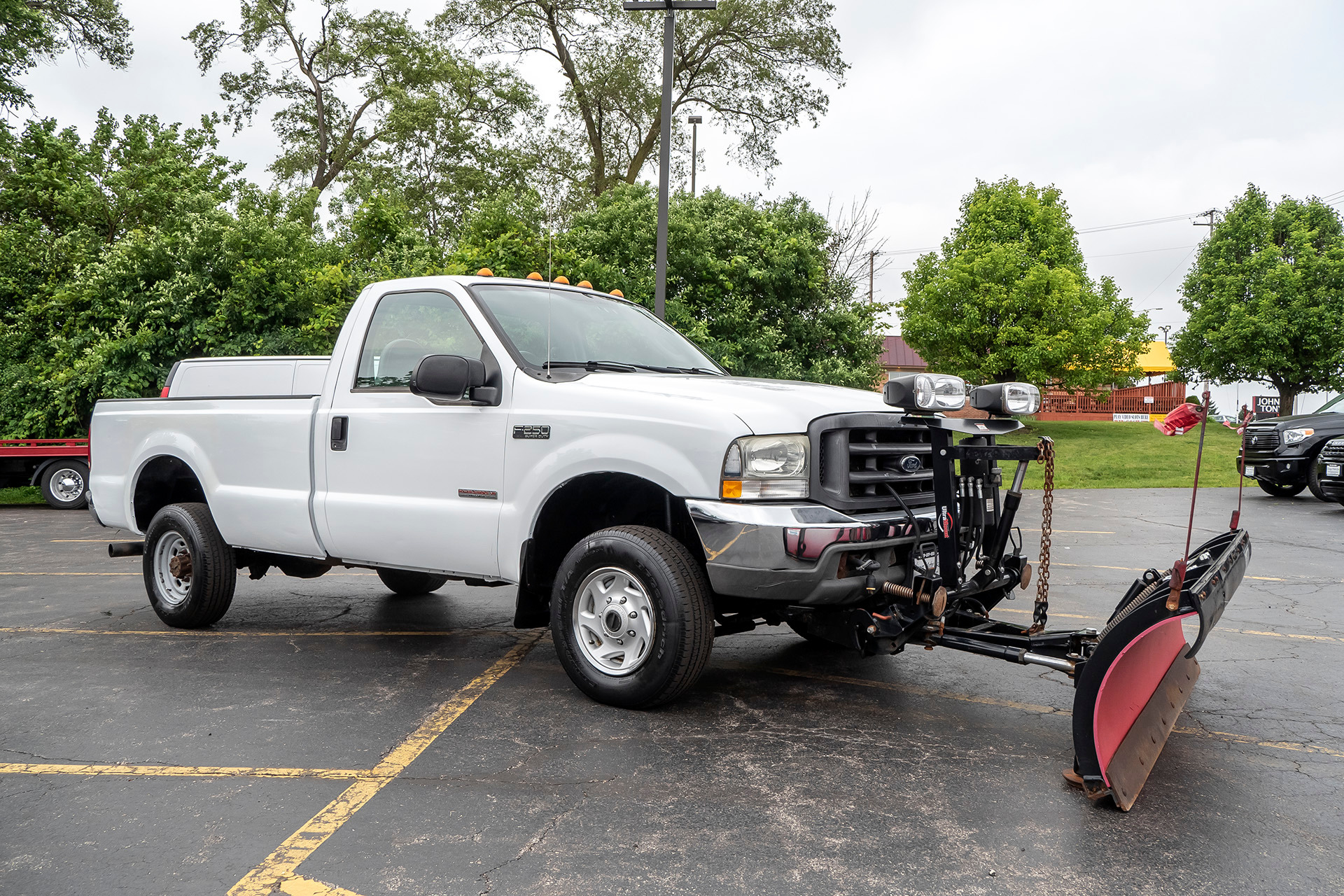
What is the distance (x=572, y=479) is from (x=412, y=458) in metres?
1.08

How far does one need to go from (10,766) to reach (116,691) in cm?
108

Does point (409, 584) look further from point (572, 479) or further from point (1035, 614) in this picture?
point (1035, 614)

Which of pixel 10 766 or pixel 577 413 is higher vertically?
pixel 577 413

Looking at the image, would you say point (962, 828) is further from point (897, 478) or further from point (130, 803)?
point (130, 803)

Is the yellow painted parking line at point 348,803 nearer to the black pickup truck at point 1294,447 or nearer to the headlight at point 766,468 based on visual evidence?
the headlight at point 766,468

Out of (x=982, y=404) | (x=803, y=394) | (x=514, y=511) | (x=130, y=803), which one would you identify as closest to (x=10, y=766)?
(x=130, y=803)

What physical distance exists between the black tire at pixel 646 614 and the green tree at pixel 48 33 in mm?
22668

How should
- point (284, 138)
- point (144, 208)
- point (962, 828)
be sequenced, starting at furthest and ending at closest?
1. point (284, 138)
2. point (144, 208)
3. point (962, 828)

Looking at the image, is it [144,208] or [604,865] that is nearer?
[604,865]

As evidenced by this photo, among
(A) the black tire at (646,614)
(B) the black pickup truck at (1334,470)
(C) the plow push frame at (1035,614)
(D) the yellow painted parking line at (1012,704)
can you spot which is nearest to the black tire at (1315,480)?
(B) the black pickup truck at (1334,470)

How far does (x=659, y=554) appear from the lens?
439 centimetres

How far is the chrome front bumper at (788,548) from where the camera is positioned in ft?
13.5

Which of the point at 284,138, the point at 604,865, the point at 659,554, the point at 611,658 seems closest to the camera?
the point at 604,865

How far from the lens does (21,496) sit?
17156 millimetres
